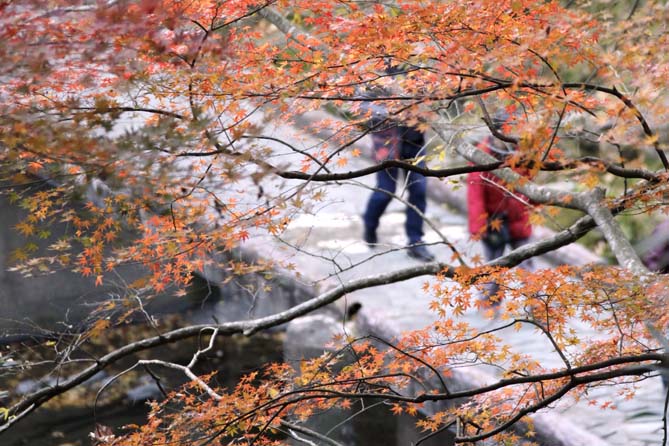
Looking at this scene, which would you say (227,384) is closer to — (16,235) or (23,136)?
(16,235)

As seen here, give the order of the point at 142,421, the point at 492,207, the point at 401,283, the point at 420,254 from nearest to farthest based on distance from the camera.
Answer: the point at 492,207
the point at 142,421
the point at 420,254
the point at 401,283

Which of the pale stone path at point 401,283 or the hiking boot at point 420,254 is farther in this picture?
the hiking boot at point 420,254

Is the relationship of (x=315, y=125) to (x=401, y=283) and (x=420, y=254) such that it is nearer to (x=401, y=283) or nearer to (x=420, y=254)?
(x=420, y=254)

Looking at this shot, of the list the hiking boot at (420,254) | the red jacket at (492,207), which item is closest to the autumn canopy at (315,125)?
the red jacket at (492,207)

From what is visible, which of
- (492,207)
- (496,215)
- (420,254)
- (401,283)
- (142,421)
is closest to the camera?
(492,207)

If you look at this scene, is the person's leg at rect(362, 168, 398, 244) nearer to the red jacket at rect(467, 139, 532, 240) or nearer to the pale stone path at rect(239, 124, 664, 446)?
the pale stone path at rect(239, 124, 664, 446)

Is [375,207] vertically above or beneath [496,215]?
beneath

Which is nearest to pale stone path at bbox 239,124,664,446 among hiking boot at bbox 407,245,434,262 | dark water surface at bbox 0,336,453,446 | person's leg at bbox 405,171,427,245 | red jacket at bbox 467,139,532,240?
hiking boot at bbox 407,245,434,262

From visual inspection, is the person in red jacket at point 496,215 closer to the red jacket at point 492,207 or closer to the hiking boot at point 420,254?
the red jacket at point 492,207

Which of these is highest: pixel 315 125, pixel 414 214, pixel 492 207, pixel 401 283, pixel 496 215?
pixel 315 125

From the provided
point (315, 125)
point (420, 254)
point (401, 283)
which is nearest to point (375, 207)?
point (420, 254)

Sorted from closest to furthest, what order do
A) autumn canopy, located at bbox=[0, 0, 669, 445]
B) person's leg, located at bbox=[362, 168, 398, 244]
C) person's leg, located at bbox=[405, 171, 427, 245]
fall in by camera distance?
autumn canopy, located at bbox=[0, 0, 669, 445], person's leg, located at bbox=[362, 168, 398, 244], person's leg, located at bbox=[405, 171, 427, 245]

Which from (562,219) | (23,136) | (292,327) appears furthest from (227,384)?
(23,136)

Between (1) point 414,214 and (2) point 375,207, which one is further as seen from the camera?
(1) point 414,214
